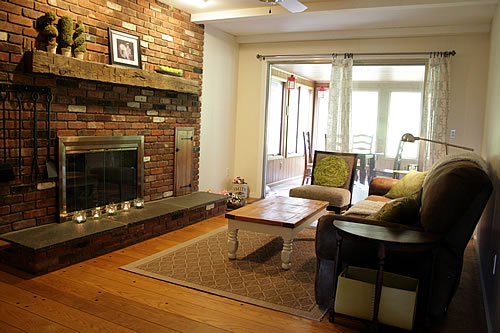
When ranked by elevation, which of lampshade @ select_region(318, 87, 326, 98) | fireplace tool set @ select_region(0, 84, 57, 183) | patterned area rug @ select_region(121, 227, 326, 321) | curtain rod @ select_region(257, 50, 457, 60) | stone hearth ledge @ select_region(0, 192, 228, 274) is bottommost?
patterned area rug @ select_region(121, 227, 326, 321)

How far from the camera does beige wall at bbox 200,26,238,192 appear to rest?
5.90 m

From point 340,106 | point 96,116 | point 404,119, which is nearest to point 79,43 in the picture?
point 96,116

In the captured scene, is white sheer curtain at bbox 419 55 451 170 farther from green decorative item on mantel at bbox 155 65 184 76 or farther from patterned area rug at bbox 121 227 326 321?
green decorative item on mantel at bbox 155 65 184 76

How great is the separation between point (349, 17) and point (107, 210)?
3560 millimetres

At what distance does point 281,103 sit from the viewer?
8.27 metres

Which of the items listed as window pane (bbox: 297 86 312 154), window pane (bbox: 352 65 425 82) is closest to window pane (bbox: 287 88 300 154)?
window pane (bbox: 297 86 312 154)

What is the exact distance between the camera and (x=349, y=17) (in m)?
4.97

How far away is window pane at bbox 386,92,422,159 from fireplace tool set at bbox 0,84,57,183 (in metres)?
4.25

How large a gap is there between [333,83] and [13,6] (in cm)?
404

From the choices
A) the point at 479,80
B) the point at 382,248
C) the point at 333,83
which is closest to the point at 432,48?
the point at 479,80

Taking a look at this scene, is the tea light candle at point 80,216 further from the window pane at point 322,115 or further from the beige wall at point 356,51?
the window pane at point 322,115

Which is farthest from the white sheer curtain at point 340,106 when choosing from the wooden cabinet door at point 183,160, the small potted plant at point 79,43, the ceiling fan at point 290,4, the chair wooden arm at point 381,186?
the small potted plant at point 79,43

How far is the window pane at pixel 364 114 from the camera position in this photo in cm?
578

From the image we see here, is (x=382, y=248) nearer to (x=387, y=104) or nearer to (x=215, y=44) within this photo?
(x=387, y=104)
